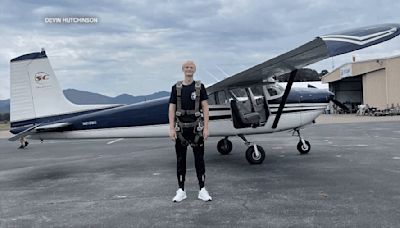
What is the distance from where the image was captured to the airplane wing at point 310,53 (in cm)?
653

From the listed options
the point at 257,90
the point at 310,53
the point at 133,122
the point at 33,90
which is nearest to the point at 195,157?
the point at 310,53

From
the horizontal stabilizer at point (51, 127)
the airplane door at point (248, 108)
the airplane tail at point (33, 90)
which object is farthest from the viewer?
the airplane door at point (248, 108)

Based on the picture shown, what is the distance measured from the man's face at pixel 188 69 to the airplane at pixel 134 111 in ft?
9.89

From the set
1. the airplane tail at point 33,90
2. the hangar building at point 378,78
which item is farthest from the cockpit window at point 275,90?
the hangar building at point 378,78

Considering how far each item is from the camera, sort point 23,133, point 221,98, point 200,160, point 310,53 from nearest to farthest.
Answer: point 200,160 → point 310,53 → point 23,133 → point 221,98

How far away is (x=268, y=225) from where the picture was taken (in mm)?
4758

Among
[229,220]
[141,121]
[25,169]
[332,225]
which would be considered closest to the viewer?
[332,225]

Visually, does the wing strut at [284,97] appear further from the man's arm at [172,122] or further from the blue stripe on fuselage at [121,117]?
the man's arm at [172,122]

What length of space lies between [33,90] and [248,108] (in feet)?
17.2

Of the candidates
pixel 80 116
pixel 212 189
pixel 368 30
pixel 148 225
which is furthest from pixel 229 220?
pixel 80 116

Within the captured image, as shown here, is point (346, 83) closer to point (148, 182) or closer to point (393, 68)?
point (393, 68)

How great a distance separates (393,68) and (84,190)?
40.6 meters

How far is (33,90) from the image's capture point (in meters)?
9.50

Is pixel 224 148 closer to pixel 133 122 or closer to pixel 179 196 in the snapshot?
pixel 133 122
